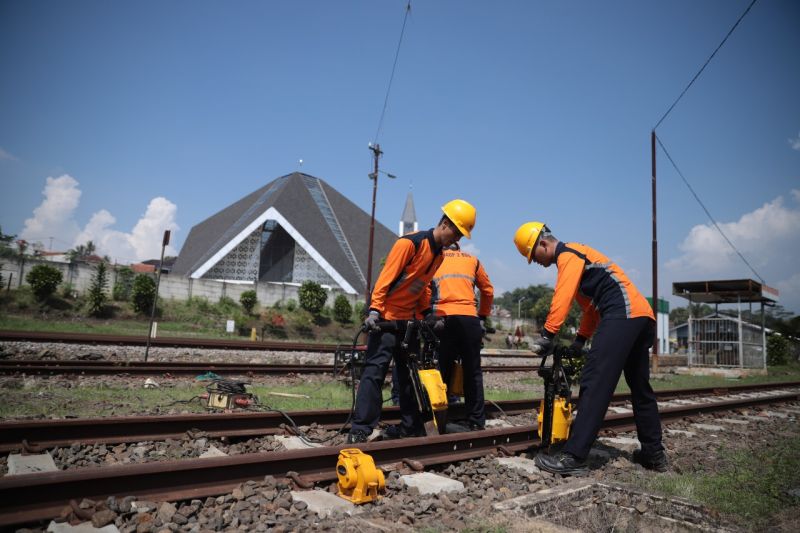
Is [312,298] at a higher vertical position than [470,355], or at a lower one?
higher

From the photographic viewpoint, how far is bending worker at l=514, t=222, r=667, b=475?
14.2 ft

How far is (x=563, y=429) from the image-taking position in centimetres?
457

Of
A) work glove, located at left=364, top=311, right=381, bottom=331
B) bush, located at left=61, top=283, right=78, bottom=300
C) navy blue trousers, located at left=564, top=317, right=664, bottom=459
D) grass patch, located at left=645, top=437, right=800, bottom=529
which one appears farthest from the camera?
bush, located at left=61, top=283, right=78, bottom=300

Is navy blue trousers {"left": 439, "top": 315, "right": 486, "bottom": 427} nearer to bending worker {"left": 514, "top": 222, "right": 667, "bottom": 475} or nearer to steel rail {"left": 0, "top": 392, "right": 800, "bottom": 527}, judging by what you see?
steel rail {"left": 0, "top": 392, "right": 800, "bottom": 527}

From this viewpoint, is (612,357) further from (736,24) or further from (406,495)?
(736,24)

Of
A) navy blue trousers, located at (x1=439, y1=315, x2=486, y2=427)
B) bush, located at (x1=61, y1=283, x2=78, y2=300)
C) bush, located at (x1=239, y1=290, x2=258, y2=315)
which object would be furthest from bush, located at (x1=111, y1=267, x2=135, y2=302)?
navy blue trousers, located at (x1=439, y1=315, x2=486, y2=427)

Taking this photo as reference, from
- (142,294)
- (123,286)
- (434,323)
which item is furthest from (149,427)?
(123,286)

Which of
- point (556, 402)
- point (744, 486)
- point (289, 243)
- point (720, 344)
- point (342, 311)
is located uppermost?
point (289, 243)

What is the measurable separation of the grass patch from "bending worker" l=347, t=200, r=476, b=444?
7.15 feet

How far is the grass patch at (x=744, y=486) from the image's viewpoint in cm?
343

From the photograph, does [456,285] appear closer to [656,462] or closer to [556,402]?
[556,402]

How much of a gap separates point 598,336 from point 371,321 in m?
1.93

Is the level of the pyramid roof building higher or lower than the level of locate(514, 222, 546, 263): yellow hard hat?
higher

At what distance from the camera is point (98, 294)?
78.0 ft
